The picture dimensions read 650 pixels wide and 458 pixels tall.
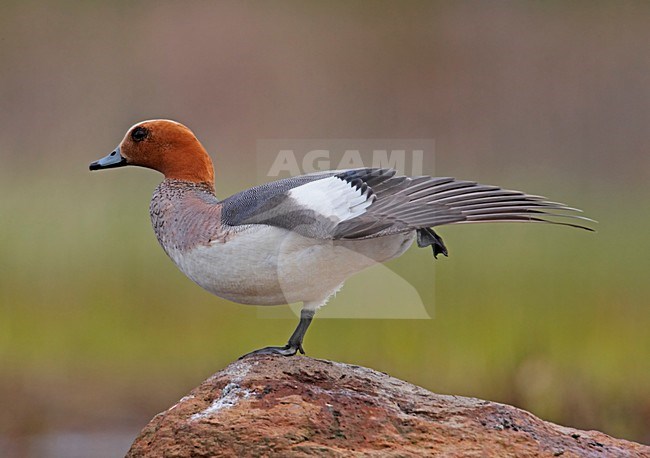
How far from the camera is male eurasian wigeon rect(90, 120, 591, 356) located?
167cm

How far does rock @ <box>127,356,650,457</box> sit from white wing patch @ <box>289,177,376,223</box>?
0.94ft

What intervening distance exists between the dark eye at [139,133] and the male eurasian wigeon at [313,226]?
161 millimetres

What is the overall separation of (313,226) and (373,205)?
0.36 ft

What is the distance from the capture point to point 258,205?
70.5 inches

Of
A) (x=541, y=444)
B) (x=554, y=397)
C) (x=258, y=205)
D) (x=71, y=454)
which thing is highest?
(x=258, y=205)

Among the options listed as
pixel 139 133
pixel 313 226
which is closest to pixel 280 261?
pixel 313 226

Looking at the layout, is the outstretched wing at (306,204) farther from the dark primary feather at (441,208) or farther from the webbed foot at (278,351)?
the webbed foot at (278,351)

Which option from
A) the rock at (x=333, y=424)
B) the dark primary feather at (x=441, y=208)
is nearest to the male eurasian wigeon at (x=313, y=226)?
the dark primary feather at (x=441, y=208)

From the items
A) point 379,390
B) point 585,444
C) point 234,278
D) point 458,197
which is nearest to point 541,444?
point 585,444

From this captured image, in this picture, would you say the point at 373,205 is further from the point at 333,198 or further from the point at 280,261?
the point at 280,261

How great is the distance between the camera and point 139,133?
197 cm

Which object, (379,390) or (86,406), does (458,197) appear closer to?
(379,390)

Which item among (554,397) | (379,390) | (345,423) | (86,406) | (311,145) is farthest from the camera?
(86,406)

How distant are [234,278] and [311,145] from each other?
0.90m
